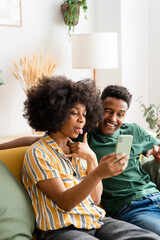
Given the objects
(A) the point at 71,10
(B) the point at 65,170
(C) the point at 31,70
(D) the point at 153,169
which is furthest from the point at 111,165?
(A) the point at 71,10

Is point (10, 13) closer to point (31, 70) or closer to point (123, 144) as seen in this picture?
point (31, 70)

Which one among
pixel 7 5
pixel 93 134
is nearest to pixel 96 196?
pixel 93 134

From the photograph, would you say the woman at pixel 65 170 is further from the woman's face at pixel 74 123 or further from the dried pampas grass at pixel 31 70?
the dried pampas grass at pixel 31 70

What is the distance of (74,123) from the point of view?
173cm

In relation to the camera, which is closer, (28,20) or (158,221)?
(158,221)

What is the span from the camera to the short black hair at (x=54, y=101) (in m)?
1.71

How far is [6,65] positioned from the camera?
136 inches

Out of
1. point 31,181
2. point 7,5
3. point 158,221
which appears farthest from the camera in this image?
point 7,5

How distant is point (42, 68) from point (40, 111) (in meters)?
1.93

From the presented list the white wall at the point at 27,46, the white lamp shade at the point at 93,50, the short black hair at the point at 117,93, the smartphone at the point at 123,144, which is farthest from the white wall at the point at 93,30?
the smartphone at the point at 123,144

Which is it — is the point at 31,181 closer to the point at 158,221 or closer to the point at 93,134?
the point at 93,134

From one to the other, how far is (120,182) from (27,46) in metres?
2.08

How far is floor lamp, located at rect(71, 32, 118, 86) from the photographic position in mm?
3414

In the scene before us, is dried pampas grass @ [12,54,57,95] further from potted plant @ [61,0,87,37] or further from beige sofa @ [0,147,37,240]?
beige sofa @ [0,147,37,240]
